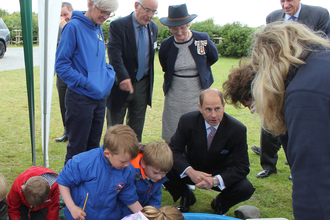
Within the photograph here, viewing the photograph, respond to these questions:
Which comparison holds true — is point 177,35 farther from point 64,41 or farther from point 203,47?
point 64,41

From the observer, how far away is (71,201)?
6.75 ft

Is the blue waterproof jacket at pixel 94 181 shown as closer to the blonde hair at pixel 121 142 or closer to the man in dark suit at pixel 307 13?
the blonde hair at pixel 121 142

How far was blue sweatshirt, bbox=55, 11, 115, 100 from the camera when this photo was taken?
260 cm

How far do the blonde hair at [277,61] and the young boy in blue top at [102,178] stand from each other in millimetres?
1045

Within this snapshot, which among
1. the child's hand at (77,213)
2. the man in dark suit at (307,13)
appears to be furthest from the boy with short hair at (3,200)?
the man in dark suit at (307,13)

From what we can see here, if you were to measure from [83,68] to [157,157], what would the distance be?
114cm

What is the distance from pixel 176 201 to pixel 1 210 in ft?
5.01

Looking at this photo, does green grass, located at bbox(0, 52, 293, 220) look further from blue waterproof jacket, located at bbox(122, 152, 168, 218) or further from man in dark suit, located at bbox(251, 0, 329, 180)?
blue waterproof jacket, located at bbox(122, 152, 168, 218)

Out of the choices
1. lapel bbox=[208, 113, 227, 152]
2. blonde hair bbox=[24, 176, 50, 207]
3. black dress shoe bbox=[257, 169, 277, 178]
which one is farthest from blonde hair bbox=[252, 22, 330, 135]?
black dress shoe bbox=[257, 169, 277, 178]

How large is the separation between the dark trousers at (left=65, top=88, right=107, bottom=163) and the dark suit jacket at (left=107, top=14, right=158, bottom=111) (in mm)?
423

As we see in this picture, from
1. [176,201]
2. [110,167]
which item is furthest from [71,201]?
[176,201]

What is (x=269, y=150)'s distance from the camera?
352 cm

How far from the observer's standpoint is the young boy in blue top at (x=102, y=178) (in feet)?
6.57

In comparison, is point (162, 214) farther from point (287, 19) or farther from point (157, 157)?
point (287, 19)
